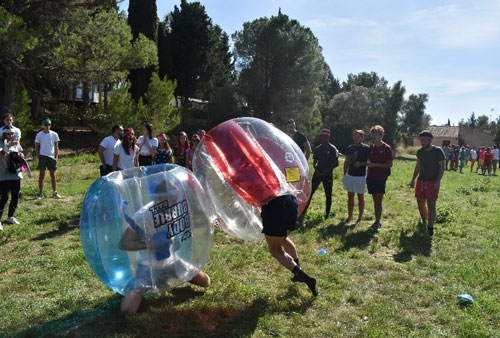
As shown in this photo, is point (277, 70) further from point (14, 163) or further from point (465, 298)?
point (465, 298)

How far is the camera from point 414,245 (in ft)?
22.5

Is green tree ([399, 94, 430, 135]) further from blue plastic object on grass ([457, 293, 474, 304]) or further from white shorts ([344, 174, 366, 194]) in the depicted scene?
blue plastic object on grass ([457, 293, 474, 304])

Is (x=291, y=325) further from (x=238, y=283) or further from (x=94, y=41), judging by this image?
(x=94, y=41)

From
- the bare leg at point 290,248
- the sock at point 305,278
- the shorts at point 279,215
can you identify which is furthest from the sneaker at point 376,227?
the shorts at point 279,215

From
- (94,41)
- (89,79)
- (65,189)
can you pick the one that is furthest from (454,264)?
(89,79)

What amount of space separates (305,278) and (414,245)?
320cm

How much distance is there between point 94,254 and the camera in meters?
3.79

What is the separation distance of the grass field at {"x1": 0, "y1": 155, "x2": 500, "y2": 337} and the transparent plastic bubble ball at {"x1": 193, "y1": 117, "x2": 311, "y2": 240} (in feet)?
2.94

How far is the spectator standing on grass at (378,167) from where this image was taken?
299 inches

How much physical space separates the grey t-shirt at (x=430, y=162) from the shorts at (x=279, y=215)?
4241 mm

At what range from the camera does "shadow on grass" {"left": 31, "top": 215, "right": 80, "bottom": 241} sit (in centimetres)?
683

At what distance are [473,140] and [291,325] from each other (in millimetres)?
78296

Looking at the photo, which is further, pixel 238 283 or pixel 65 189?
pixel 65 189

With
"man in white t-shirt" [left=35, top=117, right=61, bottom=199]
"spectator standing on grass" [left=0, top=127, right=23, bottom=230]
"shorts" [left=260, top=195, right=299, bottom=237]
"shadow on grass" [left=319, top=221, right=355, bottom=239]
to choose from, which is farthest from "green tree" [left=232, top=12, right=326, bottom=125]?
"shorts" [left=260, top=195, right=299, bottom=237]
